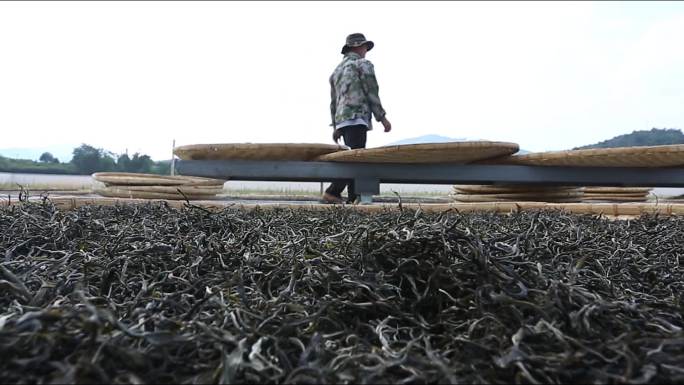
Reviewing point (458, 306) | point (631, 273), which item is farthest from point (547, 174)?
point (458, 306)

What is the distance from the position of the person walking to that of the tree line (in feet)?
28.4

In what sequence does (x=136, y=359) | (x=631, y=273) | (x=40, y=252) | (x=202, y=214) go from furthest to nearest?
1. (x=202, y=214)
2. (x=40, y=252)
3. (x=631, y=273)
4. (x=136, y=359)

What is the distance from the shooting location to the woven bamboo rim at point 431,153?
2109 mm

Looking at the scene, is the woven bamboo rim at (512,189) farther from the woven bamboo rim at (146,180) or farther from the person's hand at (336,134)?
the woven bamboo rim at (146,180)

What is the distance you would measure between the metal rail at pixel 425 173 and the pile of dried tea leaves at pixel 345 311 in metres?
1.67

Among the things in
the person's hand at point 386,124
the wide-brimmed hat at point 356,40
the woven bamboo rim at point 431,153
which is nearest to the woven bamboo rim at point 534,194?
the woven bamboo rim at point 431,153

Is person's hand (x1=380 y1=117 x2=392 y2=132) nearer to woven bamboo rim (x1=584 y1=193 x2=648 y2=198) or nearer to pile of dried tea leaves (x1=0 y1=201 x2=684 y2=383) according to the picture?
woven bamboo rim (x1=584 y1=193 x2=648 y2=198)

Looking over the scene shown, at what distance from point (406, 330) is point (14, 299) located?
37 cm

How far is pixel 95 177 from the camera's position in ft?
7.88

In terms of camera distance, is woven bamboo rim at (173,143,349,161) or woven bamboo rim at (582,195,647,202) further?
woven bamboo rim at (582,195,647,202)

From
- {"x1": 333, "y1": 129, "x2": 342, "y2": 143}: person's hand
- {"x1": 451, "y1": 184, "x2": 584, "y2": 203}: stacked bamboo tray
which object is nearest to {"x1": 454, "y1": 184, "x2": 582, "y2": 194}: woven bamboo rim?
{"x1": 451, "y1": 184, "x2": 584, "y2": 203}: stacked bamboo tray

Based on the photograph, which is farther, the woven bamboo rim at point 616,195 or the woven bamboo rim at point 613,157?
the woven bamboo rim at point 616,195

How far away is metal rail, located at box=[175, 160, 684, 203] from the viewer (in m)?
2.40

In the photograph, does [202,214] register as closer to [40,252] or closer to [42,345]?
[40,252]
